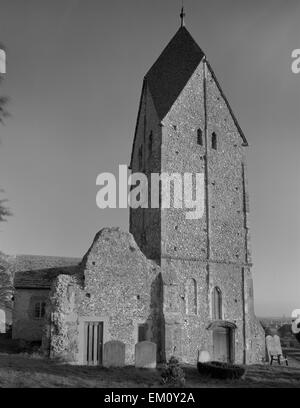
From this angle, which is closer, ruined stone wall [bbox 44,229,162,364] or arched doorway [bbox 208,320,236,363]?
ruined stone wall [bbox 44,229,162,364]

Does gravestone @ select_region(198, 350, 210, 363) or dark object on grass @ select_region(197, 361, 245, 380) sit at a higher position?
gravestone @ select_region(198, 350, 210, 363)

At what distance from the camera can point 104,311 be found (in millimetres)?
23500

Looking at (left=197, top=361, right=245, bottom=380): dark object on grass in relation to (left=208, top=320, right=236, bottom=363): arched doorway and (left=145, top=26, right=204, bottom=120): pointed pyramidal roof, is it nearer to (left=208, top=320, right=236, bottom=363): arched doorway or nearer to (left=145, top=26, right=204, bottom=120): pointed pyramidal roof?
(left=208, top=320, right=236, bottom=363): arched doorway

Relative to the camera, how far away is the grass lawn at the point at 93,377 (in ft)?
51.5

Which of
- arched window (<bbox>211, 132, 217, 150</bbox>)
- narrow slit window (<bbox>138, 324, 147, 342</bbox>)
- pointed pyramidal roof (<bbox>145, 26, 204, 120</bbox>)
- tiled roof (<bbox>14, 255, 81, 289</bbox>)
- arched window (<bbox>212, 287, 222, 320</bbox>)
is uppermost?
pointed pyramidal roof (<bbox>145, 26, 204, 120</bbox>)

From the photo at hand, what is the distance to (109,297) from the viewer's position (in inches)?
934

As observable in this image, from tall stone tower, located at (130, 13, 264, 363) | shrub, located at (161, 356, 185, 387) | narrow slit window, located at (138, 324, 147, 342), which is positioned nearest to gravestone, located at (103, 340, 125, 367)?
narrow slit window, located at (138, 324, 147, 342)

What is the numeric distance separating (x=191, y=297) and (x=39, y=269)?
12949 mm

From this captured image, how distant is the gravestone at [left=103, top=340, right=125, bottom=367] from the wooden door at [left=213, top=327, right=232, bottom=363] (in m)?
7.66

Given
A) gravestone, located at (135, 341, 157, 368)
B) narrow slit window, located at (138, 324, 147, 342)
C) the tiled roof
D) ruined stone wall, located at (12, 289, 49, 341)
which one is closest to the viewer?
gravestone, located at (135, 341, 157, 368)

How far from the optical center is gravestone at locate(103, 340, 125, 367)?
67.5 ft

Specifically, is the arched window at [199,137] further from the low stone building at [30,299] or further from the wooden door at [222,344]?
the low stone building at [30,299]
